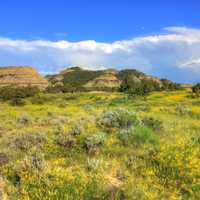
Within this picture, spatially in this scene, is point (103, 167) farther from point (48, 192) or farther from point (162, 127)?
point (162, 127)

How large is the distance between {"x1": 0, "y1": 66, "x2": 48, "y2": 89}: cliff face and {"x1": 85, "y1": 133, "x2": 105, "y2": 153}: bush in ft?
304

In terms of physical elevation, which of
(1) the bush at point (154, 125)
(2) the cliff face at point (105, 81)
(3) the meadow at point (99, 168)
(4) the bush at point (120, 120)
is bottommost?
(3) the meadow at point (99, 168)

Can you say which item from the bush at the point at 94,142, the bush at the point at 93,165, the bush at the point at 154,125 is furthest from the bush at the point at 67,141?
the bush at the point at 154,125

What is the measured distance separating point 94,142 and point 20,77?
100962mm

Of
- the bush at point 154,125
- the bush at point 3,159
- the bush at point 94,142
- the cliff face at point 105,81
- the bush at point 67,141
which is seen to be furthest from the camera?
the cliff face at point 105,81

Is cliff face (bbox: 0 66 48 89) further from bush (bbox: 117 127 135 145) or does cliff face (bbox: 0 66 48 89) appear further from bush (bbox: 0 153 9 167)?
bush (bbox: 0 153 9 167)

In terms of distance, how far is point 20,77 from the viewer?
105 m

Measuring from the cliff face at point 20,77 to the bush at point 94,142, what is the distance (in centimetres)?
9275

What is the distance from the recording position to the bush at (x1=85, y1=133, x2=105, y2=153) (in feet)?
25.3

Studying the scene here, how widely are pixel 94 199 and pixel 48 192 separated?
2.44 feet

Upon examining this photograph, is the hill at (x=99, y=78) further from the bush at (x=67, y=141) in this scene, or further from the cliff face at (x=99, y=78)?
the bush at (x=67, y=141)

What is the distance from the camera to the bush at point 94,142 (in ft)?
25.3

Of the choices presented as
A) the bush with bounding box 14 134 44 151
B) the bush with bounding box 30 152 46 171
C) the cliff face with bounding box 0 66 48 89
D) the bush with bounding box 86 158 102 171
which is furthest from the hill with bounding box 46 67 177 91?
the bush with bounding box 86 158 102 171

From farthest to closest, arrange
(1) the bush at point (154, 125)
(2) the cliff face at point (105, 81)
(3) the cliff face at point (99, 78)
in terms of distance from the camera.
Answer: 1. (3) the cliff face at point (99, 78)
2. (2) the cliff face at point (105, 81)
3. (1) the bush at point (154, 125)
